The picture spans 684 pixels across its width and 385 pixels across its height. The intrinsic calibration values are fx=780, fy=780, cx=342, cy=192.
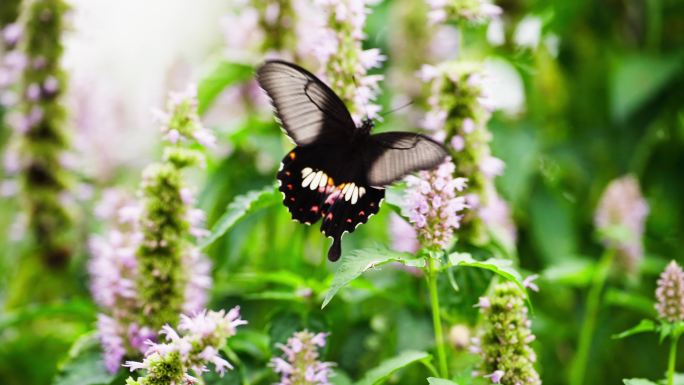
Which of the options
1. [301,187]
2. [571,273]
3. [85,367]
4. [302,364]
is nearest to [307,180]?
[301,187]

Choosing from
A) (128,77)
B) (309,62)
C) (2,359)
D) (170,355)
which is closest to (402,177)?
(170,355)

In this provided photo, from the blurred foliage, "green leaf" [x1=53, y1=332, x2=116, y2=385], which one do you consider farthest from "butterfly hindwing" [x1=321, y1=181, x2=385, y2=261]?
"green leaf" [x1=53, y1=332, x2=116, y2=385]

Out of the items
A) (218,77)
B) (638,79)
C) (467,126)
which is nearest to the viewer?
(467,126)

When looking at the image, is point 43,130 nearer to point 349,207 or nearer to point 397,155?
point 349,207

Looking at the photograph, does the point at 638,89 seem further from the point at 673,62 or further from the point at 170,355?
the point at 170,355

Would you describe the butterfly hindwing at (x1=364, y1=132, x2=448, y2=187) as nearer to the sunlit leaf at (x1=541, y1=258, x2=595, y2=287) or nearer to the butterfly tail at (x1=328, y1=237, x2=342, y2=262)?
the butterfly tail at (x1=328, y1=237, x2=342, y2=262)

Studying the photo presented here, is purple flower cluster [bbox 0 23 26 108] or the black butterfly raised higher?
purple flower cluster [bbox 0 23 26 108]
